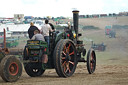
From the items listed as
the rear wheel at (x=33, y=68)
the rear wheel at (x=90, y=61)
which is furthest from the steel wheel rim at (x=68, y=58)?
the rear wheel at (x=90, y=61)

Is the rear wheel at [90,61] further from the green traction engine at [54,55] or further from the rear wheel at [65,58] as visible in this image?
the rear wheel at [65,58]

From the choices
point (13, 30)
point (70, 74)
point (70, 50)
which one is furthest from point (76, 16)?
point (13, 30)

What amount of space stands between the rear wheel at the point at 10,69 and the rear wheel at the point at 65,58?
4.30 feet

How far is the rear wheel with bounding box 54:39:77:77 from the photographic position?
9367mm

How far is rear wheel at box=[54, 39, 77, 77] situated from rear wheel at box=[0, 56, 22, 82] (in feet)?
4.30

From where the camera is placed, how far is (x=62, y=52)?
970 cm

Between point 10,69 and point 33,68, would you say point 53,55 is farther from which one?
point 10,69

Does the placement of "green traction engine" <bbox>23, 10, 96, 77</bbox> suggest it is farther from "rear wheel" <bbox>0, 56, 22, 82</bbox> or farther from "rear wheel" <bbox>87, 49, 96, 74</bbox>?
"rear wheel" <bbox>0, 56, 22, 82</bbox>

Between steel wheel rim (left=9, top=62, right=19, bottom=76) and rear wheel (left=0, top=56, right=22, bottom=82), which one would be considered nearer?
rear wheel (left=0, top=56, right=22, bottom=82)

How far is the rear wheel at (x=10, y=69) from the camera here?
8039 millimetres

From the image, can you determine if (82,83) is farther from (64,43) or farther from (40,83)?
(64,43)

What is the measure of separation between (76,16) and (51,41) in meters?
2.12

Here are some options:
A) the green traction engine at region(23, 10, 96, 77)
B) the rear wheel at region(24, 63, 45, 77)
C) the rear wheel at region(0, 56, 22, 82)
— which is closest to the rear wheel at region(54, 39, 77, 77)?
the green traction engine at region(23, 10, 96, 77)

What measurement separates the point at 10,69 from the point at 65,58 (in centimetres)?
209
